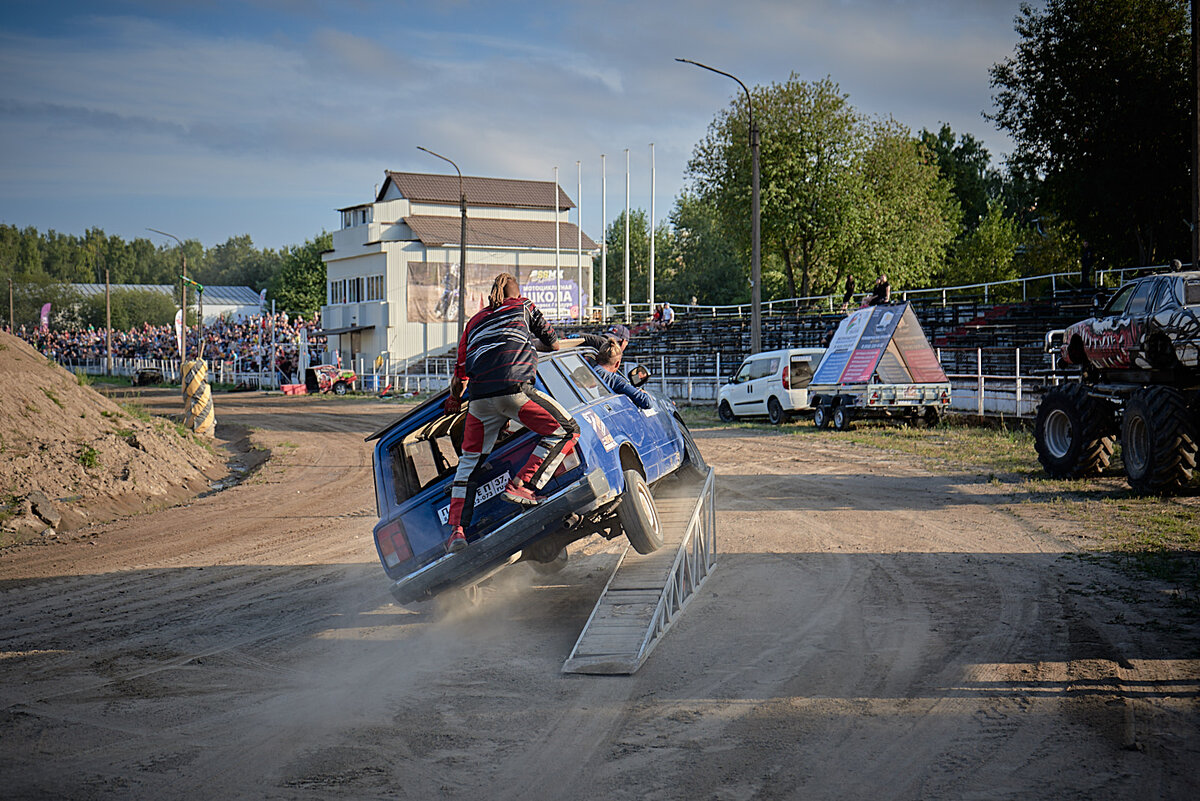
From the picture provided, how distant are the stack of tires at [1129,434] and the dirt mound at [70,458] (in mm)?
12803

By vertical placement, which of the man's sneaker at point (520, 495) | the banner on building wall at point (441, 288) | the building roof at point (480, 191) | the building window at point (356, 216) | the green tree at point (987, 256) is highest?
the building roof at point (480, 191)

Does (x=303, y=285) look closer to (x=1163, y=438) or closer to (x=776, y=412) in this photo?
(x=776, y=412)

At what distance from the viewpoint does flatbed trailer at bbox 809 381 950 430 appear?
67.7ft

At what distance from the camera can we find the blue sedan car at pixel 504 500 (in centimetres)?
650

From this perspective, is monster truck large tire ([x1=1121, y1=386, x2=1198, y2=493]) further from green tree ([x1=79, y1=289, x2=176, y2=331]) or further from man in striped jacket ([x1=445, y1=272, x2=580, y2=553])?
green tree ([x1=79, y1=289, x2=176, y2=331])

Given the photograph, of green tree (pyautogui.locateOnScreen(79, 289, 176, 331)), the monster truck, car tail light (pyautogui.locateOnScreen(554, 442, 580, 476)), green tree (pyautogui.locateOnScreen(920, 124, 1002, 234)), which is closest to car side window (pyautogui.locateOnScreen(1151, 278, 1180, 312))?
the monster truck

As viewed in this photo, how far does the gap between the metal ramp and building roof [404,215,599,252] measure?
182 feet

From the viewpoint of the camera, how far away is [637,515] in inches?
270

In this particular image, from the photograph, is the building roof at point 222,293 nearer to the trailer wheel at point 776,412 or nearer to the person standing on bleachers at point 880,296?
the person standing on bleachers at point 880,296

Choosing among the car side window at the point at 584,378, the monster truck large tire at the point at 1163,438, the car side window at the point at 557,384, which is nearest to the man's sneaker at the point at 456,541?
the car side window at the point at 557,384

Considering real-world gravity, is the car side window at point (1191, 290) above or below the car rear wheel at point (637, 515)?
above

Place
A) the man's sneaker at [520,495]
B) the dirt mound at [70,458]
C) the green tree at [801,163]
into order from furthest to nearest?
the green tree at [801,163]
the dirt mound at [70,458]
the man's sneaker at [520,495]

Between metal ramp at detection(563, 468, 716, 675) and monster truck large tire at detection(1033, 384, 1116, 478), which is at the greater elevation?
monster truck large tire at detection(1033, 384, 1116, 478)

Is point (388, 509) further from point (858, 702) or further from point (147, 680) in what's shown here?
point (858, 702)
